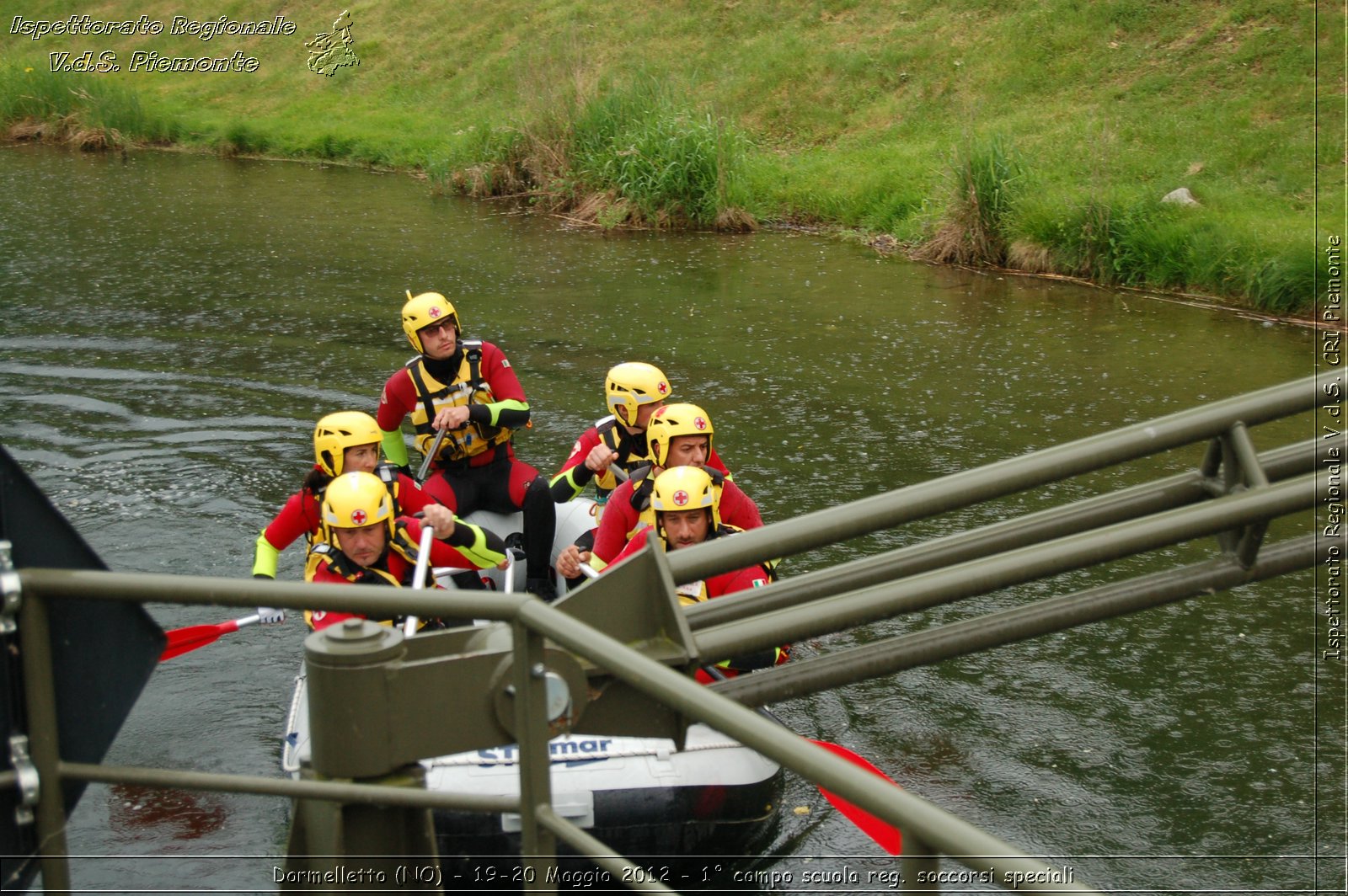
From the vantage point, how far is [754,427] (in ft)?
35.1

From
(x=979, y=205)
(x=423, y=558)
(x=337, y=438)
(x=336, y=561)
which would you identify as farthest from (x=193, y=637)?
(x=979, y=205)

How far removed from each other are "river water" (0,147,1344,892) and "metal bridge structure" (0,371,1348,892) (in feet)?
9.43

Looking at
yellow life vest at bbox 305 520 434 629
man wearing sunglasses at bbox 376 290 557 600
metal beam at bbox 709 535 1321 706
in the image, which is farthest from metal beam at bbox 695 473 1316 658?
man wearing sunglasses at bbox 376 290 557 600

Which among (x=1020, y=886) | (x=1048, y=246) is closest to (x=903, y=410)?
(x=1048, y=246)

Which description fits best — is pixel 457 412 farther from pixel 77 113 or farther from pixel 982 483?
pixel 77 113

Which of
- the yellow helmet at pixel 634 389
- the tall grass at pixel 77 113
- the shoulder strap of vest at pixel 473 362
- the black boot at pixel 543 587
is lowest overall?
the black boot at pixel 543 587

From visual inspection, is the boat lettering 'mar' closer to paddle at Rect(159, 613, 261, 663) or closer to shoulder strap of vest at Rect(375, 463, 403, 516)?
paddle at Rect(159, 613, 261, 663)

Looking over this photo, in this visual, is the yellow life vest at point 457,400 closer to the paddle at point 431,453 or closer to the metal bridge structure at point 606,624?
the paddle at point 431,453

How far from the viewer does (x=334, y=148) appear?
26094 millimetres

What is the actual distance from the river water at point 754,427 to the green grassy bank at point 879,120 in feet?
2.63

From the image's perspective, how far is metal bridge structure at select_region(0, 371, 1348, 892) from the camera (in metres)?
2.60

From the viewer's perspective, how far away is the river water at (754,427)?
5996 millimetres

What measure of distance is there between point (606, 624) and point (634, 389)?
4.46 metres

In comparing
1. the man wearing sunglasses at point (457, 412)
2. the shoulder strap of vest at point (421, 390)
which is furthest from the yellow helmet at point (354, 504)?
the shoulder strap of vest at point (421, 390)
